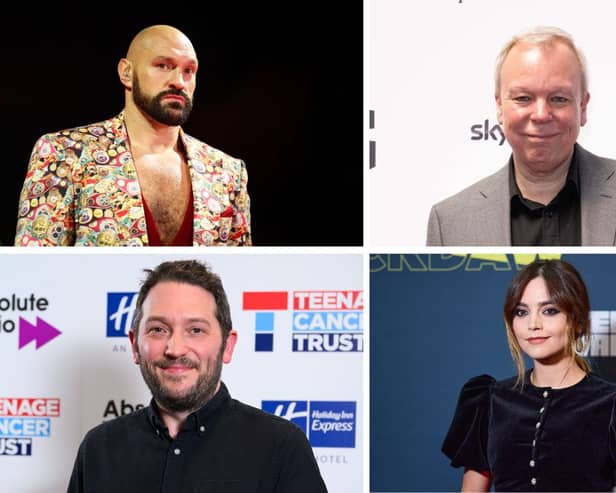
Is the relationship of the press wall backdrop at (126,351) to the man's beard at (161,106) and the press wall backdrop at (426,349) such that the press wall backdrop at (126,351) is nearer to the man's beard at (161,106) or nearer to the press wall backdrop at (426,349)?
the press wall backdrop at (426,349)

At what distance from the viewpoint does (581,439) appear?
8.23 feet

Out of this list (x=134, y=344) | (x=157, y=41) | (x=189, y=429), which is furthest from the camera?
(x=157, y=41)

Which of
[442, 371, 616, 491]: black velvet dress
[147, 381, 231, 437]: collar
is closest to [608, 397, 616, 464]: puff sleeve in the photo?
[442, 371, 616, 491]: black velvet dress

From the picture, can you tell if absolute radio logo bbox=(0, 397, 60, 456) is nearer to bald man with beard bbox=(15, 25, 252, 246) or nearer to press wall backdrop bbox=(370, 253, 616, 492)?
bald man with beard bbox=(15, 25, 252, 246)

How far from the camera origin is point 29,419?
2652 millimetres

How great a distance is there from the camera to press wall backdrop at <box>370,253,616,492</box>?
258cm

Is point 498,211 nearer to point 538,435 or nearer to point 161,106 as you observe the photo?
point 538,435

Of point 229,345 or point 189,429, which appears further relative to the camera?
point 229,345

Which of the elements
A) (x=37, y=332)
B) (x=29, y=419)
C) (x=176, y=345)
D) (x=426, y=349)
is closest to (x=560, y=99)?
(x=426, y=349)

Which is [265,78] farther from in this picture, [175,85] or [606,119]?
[606,119]

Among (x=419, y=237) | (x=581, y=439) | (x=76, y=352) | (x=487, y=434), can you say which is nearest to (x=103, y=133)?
(x=76, y=352)

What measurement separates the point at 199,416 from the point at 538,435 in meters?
0.85

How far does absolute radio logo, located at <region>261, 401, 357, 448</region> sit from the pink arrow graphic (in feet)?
1.97

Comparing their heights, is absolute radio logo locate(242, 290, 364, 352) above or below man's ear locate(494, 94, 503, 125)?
below
